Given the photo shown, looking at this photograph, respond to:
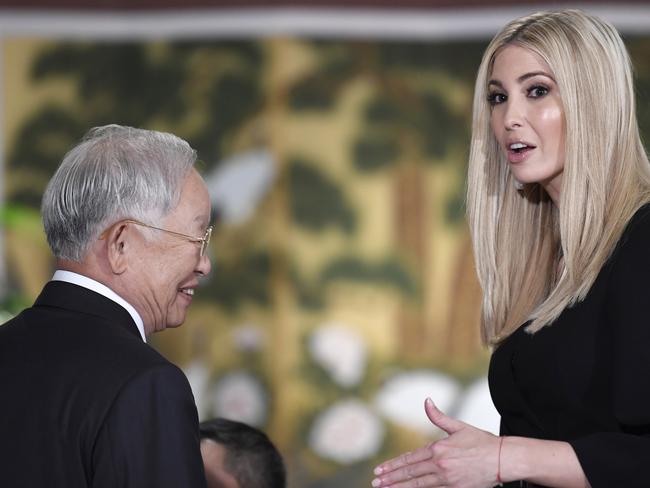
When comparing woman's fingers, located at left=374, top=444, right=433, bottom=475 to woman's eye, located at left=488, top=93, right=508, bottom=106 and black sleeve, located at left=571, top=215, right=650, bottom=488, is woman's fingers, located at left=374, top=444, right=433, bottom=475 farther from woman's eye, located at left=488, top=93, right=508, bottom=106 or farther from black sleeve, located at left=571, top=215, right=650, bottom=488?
woman's eye, located at left=488, top=93, right=508, bottom=106

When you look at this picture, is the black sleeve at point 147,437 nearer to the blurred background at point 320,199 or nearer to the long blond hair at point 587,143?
the long blond hair at point 587,143

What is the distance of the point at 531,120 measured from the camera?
1.89 meters

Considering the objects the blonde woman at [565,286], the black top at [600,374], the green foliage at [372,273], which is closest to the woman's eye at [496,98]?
the blonde woman at [565,286]

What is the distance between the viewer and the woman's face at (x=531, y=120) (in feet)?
6.19

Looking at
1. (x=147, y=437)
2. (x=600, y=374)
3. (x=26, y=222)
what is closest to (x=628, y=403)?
(x=600, y=374)

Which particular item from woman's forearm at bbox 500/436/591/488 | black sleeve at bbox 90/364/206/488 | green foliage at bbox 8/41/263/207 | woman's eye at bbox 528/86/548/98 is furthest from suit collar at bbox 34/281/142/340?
green foliage at bbox 8/41/263/207

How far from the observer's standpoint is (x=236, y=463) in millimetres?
2123

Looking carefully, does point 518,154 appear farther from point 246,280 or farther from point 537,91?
point 246,280

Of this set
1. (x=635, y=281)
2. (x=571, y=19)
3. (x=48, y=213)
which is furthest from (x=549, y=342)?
(x=48, y=213)

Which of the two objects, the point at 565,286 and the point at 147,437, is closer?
the point at 147,437

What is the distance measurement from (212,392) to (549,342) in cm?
306

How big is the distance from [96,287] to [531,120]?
820mm

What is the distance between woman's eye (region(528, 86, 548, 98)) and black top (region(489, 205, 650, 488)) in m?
0.28

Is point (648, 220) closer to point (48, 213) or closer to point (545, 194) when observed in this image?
point (545, 194)
